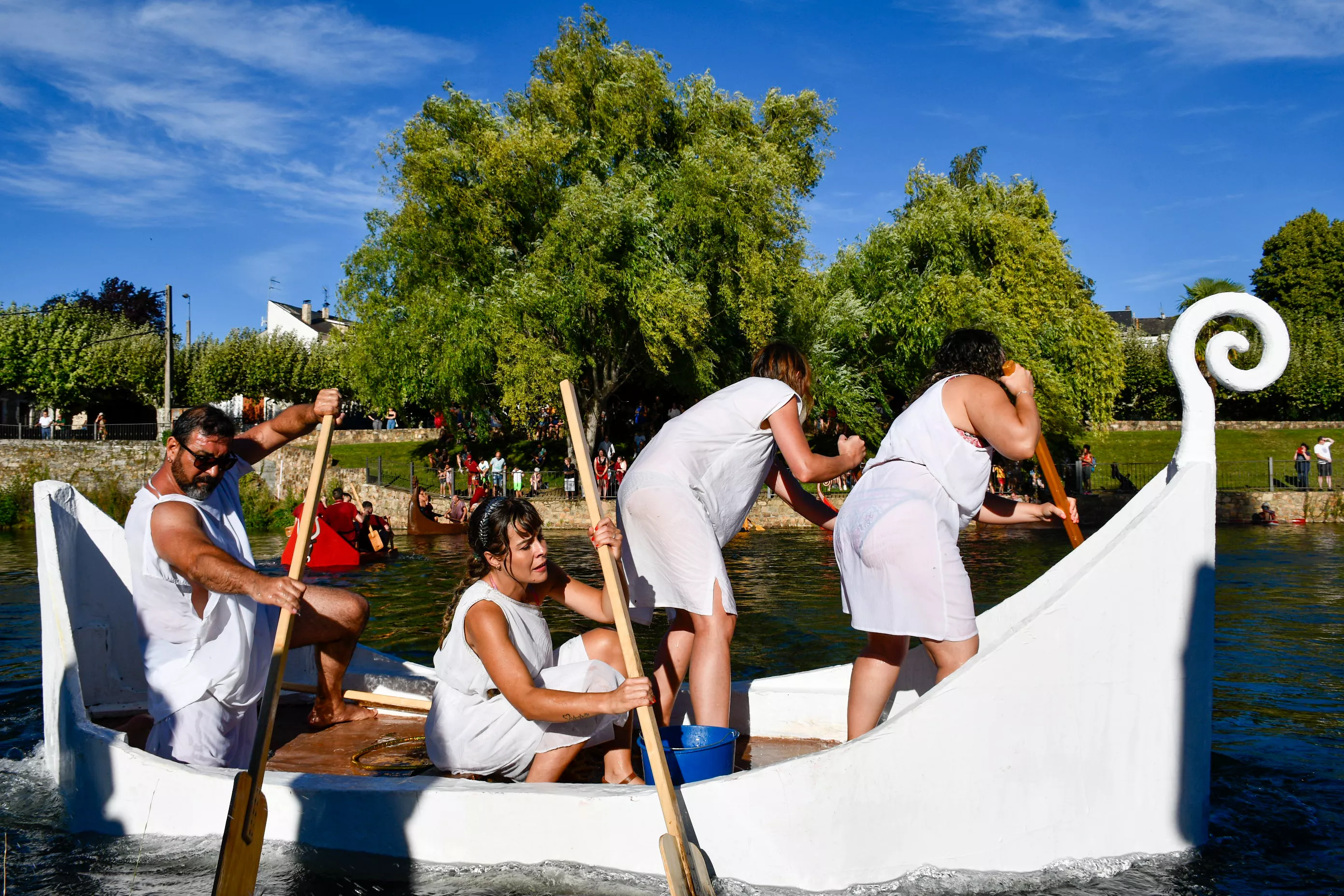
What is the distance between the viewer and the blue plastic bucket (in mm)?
3482

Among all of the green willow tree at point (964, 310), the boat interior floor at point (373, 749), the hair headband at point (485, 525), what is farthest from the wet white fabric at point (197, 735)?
the green willow tree at point (964, 310)

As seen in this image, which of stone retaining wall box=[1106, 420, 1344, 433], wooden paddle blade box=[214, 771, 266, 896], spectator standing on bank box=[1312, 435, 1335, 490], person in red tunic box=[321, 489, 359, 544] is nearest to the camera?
wooden paddle blade box=[214, 771, 266, 896]

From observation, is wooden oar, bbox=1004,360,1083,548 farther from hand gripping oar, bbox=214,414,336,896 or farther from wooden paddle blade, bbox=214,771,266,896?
wooden paddle blade, bbox=214,771,266,896

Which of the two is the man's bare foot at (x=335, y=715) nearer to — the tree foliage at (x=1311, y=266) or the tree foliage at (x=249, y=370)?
the tree foliage at (x=249, y=370)

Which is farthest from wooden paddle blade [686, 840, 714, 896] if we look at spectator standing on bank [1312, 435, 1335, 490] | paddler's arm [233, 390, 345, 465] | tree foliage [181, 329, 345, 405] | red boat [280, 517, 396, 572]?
tree foliage [181, 329, 345, 405]

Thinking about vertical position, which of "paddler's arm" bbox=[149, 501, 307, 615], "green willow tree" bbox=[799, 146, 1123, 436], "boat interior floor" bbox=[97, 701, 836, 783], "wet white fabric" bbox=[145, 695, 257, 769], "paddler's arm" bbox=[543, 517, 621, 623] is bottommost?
"boat interior floor" bbox=[97, 701, 836, 783]

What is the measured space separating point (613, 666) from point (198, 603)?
1751 mm

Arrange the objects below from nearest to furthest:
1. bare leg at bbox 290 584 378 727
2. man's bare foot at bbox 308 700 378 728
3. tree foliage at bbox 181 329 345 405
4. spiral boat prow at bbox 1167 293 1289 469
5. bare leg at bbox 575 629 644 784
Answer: spiral boat prow at bbox 1167 293 1289 469
bare leg at bbox 575 629 644 784
bare leg at bbox 290 584 378 727
man's bare foot at bbox 308 700 378 728
tree foliage at bbox 181 329 345 405

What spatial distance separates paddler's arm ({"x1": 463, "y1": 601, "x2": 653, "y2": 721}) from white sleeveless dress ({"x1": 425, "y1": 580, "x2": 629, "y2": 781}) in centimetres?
9

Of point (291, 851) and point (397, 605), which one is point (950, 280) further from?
point (291, 851)

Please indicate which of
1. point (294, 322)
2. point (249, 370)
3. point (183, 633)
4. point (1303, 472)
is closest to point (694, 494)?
point (183, 633)

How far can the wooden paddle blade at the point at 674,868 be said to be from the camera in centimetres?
296

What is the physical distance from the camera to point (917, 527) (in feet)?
11.2

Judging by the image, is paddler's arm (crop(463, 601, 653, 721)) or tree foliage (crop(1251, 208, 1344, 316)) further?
tree foliage (crop(1251, 208, 1344, 316))
